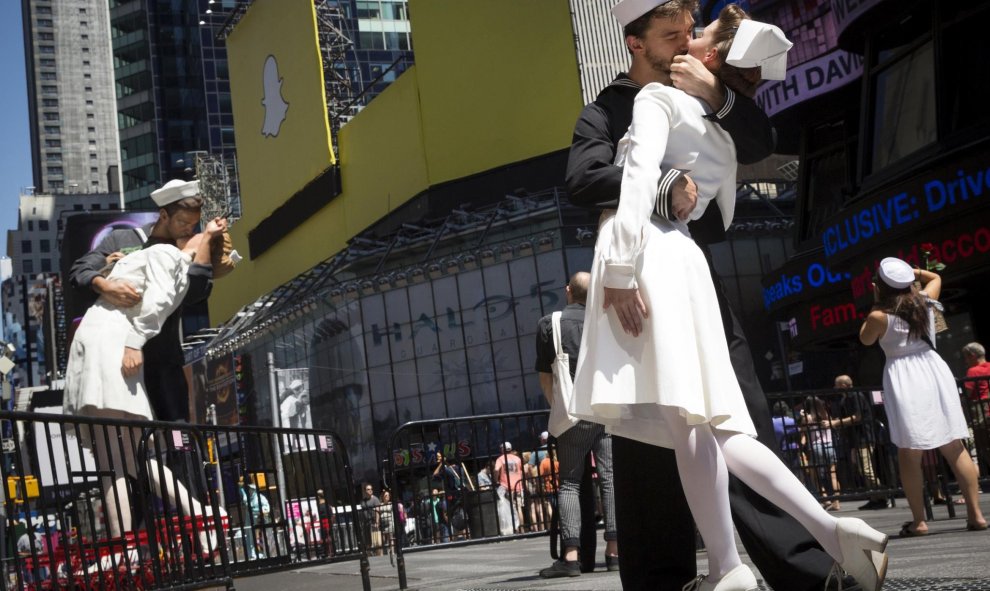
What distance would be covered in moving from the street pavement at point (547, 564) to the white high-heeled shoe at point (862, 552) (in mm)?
612

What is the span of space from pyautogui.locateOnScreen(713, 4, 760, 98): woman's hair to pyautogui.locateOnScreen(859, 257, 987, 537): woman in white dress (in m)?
4.07

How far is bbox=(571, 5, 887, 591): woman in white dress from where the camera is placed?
10.4ft

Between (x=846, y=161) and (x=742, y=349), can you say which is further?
(x=846, y=161)

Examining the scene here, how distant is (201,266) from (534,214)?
125ft

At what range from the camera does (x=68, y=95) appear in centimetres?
18300

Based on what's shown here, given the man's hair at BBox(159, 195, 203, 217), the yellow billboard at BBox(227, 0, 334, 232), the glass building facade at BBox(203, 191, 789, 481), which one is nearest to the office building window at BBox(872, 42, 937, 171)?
the man's hair at BBox(159, 195, 203, 217)

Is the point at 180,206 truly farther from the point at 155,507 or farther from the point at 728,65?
the point at 728,65

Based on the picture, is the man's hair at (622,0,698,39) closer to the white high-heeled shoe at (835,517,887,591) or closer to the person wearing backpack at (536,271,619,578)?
the white high-heeled shoe at (835,517,887,591)

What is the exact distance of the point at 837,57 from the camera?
1938cm

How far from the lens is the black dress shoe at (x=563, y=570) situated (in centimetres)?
686

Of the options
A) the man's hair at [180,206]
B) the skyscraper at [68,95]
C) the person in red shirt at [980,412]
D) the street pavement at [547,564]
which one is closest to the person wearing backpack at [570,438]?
the street pavement at [547,564]

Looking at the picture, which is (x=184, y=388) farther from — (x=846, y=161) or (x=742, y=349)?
(x=846, y=161)

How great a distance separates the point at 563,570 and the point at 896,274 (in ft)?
8.95

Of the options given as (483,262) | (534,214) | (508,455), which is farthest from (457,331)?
(508,455)
